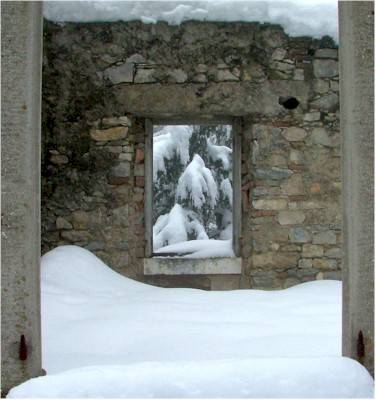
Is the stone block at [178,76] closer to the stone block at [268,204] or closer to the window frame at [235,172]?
the window frame at [235,172]

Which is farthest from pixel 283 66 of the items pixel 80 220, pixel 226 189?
pixel 226 189

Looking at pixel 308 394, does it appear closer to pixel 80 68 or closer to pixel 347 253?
pixel 347 253

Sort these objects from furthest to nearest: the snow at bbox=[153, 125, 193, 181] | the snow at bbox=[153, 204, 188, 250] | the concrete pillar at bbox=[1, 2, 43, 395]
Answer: the snow at bbox=[153, 125, 193, 181]
the snow at bbox=[153, 204, 188, 250]
the concrete pillar at bbox=[1, 2, 43, 395]

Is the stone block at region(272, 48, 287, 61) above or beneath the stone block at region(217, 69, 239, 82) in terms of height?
above

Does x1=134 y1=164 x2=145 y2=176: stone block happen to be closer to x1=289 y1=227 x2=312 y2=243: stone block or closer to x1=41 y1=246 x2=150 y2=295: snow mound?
x1=41 y1=246 x2=150 y2=295: snow mound

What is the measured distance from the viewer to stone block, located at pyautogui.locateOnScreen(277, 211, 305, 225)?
171 inches

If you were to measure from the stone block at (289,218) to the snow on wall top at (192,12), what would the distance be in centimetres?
161

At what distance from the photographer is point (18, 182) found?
1618 millimetres

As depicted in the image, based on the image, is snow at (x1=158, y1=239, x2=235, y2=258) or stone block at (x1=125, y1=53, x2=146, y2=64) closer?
stone block at (x1=125, y1=53, x2=146, y2=64)

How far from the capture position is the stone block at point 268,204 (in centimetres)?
434

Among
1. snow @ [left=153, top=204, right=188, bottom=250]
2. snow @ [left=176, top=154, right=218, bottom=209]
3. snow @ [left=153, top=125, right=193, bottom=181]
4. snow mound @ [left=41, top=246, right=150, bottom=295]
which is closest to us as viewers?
snow mound @ [left=41, top=246, right=150, bottom=295]

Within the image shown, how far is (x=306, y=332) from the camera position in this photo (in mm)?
2586

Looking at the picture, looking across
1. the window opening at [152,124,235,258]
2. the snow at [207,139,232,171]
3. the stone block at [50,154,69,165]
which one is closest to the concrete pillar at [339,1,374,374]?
the stone block at [50,154,69,165]

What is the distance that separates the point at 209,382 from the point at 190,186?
9480 mm
